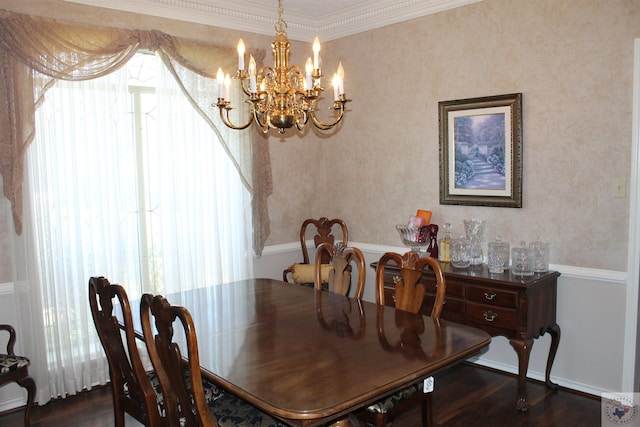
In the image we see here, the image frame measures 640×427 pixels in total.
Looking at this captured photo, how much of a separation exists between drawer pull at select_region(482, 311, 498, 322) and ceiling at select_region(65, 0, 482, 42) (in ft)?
7.06

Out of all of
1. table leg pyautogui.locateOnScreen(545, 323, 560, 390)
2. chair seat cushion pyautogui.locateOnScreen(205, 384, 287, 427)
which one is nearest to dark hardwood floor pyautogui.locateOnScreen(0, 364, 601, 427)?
table leg pyautogui.locateOnScreen(545, 323, 560, 390)

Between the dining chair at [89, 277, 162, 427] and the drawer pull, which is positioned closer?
the dining chair at [89, 277, 162, 427]

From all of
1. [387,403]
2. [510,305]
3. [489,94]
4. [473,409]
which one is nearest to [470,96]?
[489,94]

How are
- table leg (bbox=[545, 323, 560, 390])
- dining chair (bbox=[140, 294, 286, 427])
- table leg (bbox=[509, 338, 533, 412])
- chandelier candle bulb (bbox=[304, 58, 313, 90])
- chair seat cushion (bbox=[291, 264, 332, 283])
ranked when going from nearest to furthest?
dining chair (bbox=[140, 294, 286, 427]) < chandelier candle bulb (bbox=[304, 58, 313, 90]) < table leg (bbox=[509, 338, 533, 412]) < table leg (bbox=[545, 323, 560, 390]) < chair seat cushion (bbox=[291, 264, 332, 283])

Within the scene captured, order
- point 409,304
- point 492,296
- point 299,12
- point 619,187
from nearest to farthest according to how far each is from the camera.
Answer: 1. point 409,304
2. point 619,187
3. point 492,296
4. point 299,12

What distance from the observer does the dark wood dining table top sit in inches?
66.6

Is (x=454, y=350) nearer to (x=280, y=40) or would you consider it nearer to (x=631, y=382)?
(x=280, y=40)

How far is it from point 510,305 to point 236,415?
1.83 m

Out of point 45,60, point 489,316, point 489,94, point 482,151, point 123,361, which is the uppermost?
point 45,60

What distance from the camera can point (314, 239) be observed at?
4.80m

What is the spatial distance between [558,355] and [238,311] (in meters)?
2.19

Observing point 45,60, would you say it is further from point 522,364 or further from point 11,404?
point 522,364

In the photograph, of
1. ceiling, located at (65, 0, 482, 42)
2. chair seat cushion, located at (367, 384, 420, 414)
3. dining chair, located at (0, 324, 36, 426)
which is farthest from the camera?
ceiling, located at (65, 0, 482, 42)

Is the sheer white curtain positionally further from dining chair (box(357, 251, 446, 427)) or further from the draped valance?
dining chair (box(357, 251, 446, 427))
